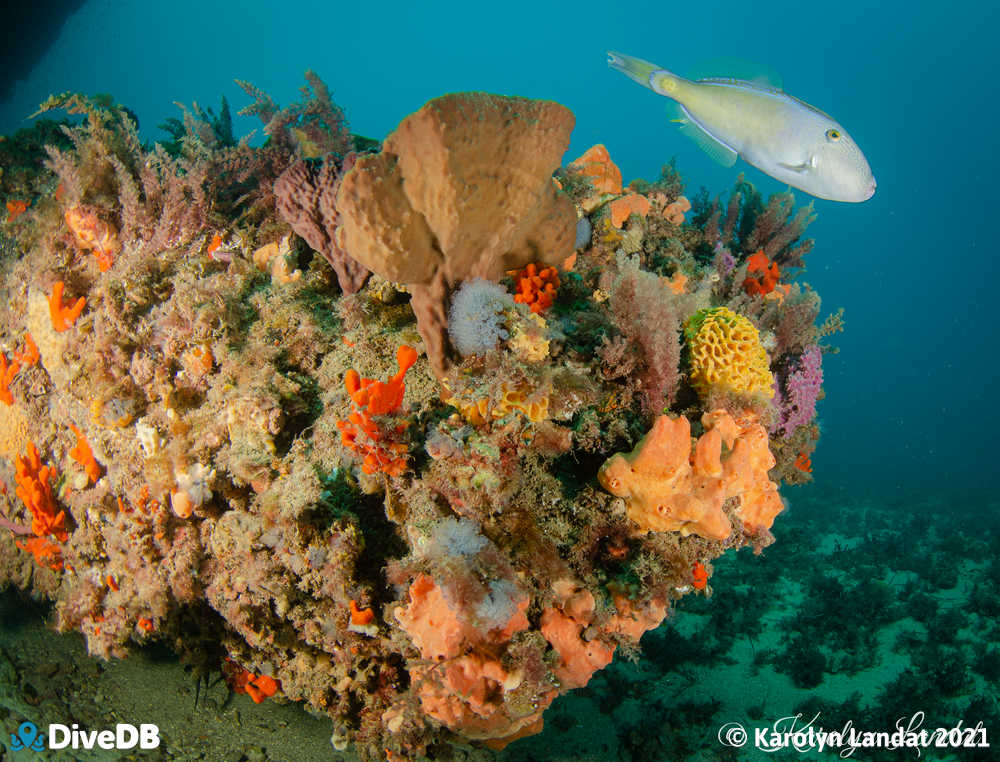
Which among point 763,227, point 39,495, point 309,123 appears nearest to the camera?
point 39,495

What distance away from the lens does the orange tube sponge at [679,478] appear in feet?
8.55

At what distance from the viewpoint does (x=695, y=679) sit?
6.71 m

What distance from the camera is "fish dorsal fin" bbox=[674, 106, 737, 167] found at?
262 centimetres

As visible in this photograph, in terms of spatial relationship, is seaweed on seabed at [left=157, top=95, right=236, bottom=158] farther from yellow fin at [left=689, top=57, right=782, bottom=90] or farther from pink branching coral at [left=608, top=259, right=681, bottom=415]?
yellow fin at [left=689, top=57, right=782, bottom=90]

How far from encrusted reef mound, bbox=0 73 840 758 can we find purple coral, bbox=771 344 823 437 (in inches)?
1.1

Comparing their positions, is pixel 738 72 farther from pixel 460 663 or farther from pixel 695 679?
pixel 695 679

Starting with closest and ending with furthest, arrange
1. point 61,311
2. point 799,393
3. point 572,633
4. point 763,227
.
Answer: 1. point 572,633
2. point 799,393
3. point 61,311
4. point 763,227

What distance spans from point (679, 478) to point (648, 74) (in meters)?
2.23

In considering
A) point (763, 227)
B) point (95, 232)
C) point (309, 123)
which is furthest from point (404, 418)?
point (763, 227)

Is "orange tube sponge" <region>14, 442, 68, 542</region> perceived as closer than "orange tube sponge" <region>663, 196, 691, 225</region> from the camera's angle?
Yes

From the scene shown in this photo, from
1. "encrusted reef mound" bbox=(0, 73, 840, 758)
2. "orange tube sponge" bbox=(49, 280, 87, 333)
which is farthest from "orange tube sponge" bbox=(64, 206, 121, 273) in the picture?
"orange tube sponge" bbox=(49, 280, 87, 333)

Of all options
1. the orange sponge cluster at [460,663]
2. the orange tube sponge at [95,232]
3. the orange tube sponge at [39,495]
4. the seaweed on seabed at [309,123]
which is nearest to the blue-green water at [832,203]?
the orange sponge cluster at [460,663]

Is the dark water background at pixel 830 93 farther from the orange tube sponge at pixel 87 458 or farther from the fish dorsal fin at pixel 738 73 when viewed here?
the orange tube sponge at pixel 87 458

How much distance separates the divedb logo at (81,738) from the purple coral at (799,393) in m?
5.89
